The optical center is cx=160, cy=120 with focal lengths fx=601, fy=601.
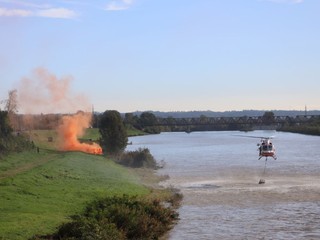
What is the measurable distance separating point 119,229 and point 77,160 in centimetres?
3670

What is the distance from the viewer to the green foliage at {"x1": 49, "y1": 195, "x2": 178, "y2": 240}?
2894 centimetres

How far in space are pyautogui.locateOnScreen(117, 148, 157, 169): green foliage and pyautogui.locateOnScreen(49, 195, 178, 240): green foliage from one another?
42602mm

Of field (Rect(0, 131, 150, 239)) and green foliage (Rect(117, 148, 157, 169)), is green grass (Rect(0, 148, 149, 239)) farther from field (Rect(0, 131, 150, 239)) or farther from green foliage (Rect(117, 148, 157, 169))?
green foliage (Rect(117, 148, 157, 169))

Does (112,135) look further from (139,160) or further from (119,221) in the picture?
(119,221)

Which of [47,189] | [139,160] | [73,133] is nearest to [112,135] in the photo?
[139,160]

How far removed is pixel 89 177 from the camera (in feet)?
183

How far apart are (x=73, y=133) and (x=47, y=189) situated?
57039 millimetres

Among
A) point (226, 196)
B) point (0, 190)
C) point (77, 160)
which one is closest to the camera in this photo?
point (0, 190)

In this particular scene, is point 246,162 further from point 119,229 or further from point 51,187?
point 119,229

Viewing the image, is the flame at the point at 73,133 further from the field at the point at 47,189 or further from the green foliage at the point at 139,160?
the field at the point at 47,189

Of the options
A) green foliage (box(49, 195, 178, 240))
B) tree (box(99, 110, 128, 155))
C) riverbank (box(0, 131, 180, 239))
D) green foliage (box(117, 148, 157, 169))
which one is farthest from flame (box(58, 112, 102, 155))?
green foliage (box(49, 195, 178, 240))

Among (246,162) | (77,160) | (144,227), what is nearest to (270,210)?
(144,227)

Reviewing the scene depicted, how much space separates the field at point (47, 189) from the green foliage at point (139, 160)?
1351 centimetres

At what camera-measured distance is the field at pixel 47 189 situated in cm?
3045
